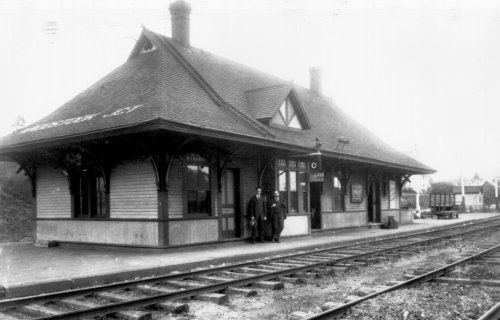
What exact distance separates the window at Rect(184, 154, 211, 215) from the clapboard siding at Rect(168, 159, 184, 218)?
0.23m

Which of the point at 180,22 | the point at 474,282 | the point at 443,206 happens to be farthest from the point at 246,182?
the point at 443,206

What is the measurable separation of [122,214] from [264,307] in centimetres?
751

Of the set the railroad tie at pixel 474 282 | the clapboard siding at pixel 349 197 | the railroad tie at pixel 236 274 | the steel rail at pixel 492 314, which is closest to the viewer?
the steel rail at pixel 492 314

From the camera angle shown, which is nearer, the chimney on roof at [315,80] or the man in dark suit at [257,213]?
the man in dark suit at [257,213]

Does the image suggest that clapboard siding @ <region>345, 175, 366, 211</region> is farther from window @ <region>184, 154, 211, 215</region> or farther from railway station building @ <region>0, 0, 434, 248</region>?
window @ <region>184, 154, 211, 215</region>

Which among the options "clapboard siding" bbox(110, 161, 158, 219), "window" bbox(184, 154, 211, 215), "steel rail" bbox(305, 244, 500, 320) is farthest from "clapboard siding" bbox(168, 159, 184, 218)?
"steel rail" bbox(305, 244, 500, 320)

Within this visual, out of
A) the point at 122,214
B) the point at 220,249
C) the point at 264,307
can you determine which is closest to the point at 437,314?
the point at 264,307

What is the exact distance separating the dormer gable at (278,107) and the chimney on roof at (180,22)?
3.65 m

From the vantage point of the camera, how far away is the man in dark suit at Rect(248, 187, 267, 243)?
1482 centimetres

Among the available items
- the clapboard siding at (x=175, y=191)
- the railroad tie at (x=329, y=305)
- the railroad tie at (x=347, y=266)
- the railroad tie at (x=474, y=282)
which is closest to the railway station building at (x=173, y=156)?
the clapboard siding at (x=175, y=191)

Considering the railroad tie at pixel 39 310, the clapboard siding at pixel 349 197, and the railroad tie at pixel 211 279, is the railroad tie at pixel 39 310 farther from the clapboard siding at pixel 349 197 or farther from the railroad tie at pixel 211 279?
the clapboard siding at pixel 349 197

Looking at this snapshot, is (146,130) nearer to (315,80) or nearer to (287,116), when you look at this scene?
(287,116)

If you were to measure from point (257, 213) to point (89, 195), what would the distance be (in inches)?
196

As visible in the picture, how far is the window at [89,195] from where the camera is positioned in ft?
46.1
